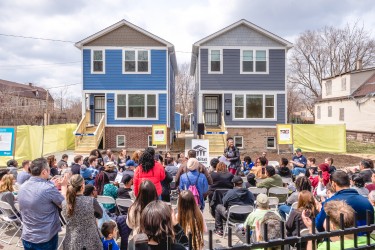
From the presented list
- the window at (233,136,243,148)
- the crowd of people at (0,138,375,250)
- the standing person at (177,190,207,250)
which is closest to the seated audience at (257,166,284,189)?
the crowd of people at (0,138,375,250)

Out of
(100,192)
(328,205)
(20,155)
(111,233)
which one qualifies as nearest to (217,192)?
(100,192)

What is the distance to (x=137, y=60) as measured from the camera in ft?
71.3

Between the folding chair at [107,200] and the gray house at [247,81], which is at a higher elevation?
the gray house at [247,81]

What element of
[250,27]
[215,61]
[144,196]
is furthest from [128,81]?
[144,196]

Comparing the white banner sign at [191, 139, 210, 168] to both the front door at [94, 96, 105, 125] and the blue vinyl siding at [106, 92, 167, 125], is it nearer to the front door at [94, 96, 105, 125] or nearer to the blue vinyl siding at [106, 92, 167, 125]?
the blue vinyl siding at [106, 92, 167, 125]

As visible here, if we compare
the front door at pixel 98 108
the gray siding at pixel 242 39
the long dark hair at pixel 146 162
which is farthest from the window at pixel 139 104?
the long dark hair at pixel 146 162

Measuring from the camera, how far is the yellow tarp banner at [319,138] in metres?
21.2

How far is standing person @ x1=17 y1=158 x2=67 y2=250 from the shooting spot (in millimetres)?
4039

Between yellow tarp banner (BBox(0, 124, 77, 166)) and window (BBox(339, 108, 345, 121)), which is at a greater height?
window (BBox(339, 108, 345, 121))

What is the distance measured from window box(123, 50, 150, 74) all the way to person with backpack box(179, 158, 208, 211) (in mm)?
16309

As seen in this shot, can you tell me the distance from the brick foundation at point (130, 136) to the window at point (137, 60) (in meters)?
4.06

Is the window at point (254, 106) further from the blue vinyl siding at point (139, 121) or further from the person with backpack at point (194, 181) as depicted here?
the person with backpack at point (194, 181)

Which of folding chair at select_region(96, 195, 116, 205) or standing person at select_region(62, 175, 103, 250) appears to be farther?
folding chair at select_region(96, 195, 116, 205)

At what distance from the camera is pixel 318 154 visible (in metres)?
20.2
